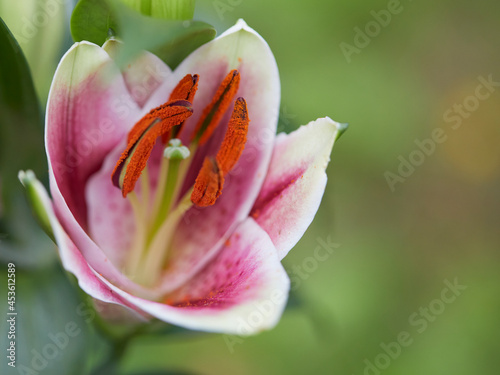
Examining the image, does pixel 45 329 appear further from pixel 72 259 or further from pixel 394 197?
pixel 394 197

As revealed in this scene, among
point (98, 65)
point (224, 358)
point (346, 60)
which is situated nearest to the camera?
point (98, 65)

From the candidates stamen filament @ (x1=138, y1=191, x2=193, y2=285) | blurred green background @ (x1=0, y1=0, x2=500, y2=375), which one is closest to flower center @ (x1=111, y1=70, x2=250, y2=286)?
stamen filament @ (x1=138, y1=191, x2=193, y2=285)

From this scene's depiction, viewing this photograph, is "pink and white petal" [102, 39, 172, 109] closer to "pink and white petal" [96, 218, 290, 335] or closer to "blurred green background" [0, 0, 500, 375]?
"pink and white petal" [96, 218, 290, 335]

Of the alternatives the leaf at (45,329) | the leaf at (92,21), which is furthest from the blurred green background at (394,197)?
the leaf at (92,21)

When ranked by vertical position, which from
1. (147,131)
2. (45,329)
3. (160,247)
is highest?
(147,131)

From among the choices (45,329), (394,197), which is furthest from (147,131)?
(394,197)

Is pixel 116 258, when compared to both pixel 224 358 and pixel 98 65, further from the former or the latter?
pixel 224 358

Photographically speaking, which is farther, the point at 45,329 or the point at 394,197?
the point at 394,197

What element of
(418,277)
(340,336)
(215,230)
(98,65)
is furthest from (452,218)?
(98,65)
